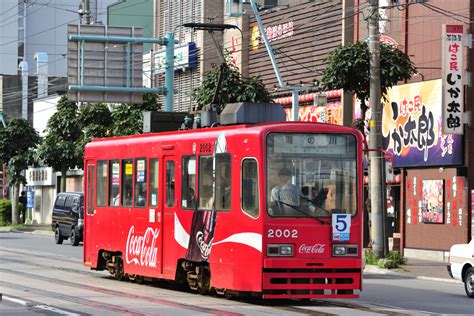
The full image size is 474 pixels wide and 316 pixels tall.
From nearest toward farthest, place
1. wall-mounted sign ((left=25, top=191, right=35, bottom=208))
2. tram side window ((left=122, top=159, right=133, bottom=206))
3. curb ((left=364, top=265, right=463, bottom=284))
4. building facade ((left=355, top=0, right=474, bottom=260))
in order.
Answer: tram side window ((left=122, top=159, right=133, bottom=206)) → curb ((left=364, top=265, right=463, bottom=284)) → building facade ((left=355, top=0, right=474, bottom=260)) → wall-mounted sign ((left=25, top=191, right=35, bottom=208))

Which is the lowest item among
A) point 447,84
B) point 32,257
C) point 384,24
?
point 32,257

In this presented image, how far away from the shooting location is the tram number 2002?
1767 centimetres

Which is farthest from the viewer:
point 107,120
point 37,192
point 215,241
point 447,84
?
point 37,192

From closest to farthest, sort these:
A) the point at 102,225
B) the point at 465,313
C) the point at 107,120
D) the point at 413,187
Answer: the point at 465,313 < the point at 102,225 < the point at 413,187 < the point at 107,120

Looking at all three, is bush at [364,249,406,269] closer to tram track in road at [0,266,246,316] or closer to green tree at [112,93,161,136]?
tram track in road at [0,266,246,316]

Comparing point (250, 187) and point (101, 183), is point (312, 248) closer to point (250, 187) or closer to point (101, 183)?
point (250, 187)

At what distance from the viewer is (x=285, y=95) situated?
149ft

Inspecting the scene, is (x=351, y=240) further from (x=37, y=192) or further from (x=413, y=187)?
(x=37, y=192)

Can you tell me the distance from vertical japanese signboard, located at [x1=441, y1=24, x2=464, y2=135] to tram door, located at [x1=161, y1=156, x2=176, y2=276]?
14.2 metres

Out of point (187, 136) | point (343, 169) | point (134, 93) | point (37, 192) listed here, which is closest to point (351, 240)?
point (343, 169)

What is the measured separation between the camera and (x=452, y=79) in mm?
32906

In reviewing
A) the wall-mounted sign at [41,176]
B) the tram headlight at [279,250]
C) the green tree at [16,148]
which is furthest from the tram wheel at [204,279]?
the wall-mounted sign at [41,176]

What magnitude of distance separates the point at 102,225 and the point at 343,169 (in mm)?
7582

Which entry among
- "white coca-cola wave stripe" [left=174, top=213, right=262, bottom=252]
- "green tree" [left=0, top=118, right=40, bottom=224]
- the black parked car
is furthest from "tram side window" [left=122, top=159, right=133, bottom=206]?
"green tree" [left=0, top=118, right=40, bottom=224]
